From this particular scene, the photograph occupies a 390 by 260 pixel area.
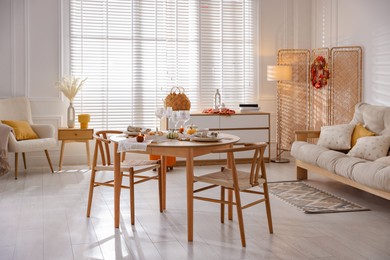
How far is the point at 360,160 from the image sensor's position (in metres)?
4.95

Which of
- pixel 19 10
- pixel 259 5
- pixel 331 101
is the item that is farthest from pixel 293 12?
pixel 19 10

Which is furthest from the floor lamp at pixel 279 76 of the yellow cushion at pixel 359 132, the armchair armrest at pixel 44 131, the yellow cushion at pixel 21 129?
the yellow cushion at pixel 21 129

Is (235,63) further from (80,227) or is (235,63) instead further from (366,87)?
(80,227)

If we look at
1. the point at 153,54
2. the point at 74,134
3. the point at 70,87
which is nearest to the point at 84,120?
the point at 74,134

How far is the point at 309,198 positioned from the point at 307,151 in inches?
30.9

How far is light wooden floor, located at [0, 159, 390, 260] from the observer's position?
137 inches

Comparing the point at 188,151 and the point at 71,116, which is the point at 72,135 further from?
the point at 188,151

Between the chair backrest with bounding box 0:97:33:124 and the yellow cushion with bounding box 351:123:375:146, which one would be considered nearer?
the yellow cushion with bounding box 351:123:375:146

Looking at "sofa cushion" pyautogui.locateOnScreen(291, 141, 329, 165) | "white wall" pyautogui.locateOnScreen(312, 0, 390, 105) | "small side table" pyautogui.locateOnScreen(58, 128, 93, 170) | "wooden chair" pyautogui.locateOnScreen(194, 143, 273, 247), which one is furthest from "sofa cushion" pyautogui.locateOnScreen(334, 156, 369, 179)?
"small side table" pyautogui.locateOnScreen(58, 128, 93, 170)

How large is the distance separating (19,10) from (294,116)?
4.12 meters

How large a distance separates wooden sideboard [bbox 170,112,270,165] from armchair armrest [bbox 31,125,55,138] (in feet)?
6.05

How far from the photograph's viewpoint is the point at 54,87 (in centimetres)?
712

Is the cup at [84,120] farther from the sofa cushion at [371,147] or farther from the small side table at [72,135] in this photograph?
the sofa cushion at [371,147]

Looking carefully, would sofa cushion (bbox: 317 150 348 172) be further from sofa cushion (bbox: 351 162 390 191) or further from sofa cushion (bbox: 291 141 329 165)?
sofa cushion (bbox: 351 162 390 191)
